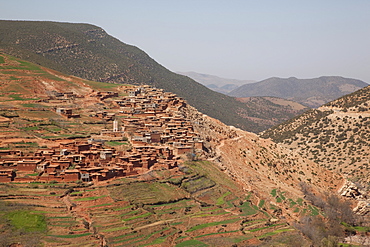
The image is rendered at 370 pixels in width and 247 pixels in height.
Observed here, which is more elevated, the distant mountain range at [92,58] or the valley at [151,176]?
the distant mountain range at [92,58]

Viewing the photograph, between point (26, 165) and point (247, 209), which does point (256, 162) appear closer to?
point (247, 209)

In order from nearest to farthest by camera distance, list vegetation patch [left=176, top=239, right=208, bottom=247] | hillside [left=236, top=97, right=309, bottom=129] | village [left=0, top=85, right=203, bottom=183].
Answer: vegetation patch [left=176, top=239, right=208, bottom=247], village [left=0, top=85, right=203, bottom=183], hillside [left=236, top=97, right=309, bottom=129]

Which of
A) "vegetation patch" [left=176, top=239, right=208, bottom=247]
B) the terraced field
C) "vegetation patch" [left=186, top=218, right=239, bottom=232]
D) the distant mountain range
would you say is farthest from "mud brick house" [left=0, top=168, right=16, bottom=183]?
the distant mountain range

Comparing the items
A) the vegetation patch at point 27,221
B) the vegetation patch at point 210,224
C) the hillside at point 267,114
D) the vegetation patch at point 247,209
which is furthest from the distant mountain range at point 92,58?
the vegetation patch at point 27,221

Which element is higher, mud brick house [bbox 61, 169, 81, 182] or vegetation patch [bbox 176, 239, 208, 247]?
mud brick house [bbox 61, 169, 81, 182]

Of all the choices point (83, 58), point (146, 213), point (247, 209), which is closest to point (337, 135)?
point (247, 209)

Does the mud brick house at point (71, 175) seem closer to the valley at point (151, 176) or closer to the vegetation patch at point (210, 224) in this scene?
the valley at point (151, 176)

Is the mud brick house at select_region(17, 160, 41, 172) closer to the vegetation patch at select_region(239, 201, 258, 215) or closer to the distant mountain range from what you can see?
the vegetation patch at select_region(239, 201, 258, 215)
